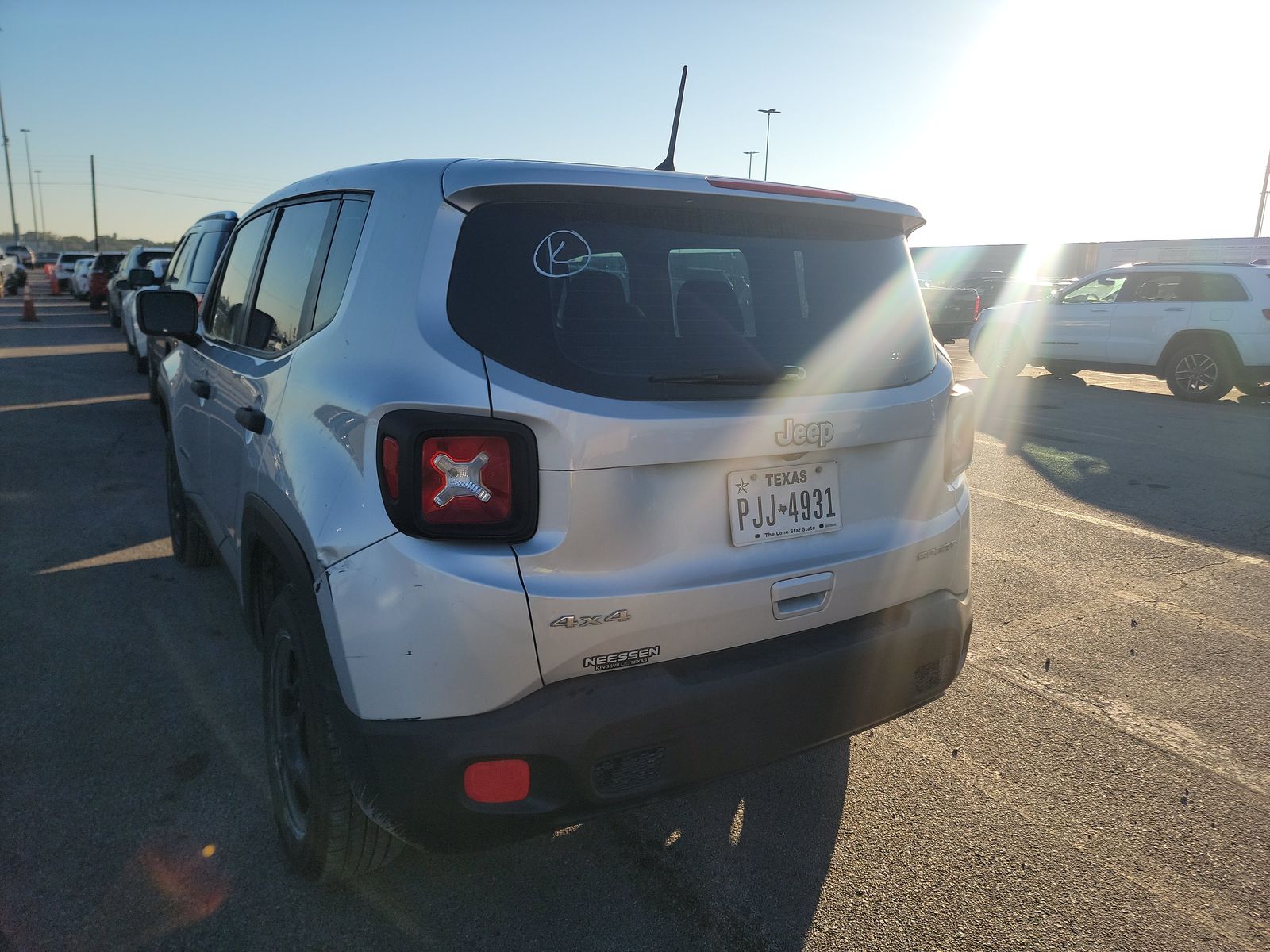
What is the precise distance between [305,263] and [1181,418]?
1151cm

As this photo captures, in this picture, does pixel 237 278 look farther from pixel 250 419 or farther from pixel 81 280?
pixel 81 280

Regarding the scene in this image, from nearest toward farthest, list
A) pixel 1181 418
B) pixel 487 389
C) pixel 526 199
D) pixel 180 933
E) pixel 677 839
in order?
pixel 487 389 < pixel 526 199 < pixel 180 933 < pixel 677 839 < pixel 1181 418

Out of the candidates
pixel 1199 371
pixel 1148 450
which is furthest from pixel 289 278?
pixel 1199 371

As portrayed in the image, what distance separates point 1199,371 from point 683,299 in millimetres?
13102

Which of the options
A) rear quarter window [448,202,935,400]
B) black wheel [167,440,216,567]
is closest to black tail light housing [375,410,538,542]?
rear quarter window [448,202,935,400]

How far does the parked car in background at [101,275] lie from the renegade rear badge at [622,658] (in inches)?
1174

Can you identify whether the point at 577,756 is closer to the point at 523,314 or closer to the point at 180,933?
the point at 523,314

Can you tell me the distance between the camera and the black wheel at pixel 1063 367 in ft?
47.9

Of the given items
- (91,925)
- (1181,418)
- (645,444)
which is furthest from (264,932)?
(1181,418)

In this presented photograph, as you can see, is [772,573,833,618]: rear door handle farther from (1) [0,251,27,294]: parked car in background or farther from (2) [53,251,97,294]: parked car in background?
(1) [0,251,27,294]: parked car in background

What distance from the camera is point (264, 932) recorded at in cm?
235

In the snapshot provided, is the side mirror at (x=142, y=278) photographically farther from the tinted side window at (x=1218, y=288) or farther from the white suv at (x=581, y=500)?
the tinted side window at (x=1218, y=288)

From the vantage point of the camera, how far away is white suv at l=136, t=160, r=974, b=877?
78.9 inches

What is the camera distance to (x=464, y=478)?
1.99m
